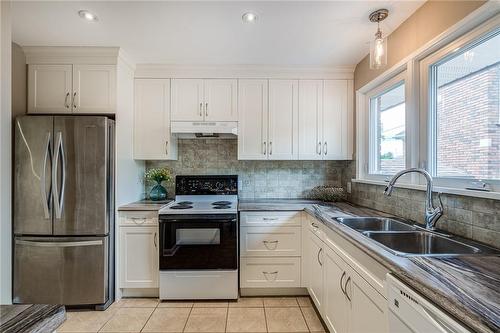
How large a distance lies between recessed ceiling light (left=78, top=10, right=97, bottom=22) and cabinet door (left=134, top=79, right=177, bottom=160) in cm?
88

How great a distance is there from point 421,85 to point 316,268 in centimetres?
161

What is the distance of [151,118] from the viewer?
110 inches

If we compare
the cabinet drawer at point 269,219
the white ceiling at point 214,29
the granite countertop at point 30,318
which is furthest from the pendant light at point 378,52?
the granite countertop at point 30,318

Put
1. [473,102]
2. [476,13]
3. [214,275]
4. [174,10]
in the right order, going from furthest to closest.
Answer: [214,275], [174,10], [473,102], [476,13]

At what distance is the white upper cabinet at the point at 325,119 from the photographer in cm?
287

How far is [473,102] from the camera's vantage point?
1447 mm

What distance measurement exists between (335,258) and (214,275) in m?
1.22

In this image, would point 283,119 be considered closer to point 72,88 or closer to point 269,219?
point 269,219

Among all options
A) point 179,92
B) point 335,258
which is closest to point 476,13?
point 335,258

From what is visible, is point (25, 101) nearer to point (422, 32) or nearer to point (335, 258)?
point (335, 258)

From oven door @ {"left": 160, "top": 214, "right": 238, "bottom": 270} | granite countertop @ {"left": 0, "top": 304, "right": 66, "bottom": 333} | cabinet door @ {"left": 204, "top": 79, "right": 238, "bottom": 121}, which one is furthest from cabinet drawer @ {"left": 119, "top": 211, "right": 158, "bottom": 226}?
granite countertop @ {"left": 0, "top": 304, "right": 66, "bottom": 333}

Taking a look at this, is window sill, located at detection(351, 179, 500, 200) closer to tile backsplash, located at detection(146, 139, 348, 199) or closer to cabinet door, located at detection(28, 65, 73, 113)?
tile backsplash, located at detection(146, 139, 348, 199)

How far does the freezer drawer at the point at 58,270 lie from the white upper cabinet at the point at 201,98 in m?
1.50

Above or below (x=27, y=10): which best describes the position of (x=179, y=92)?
below
